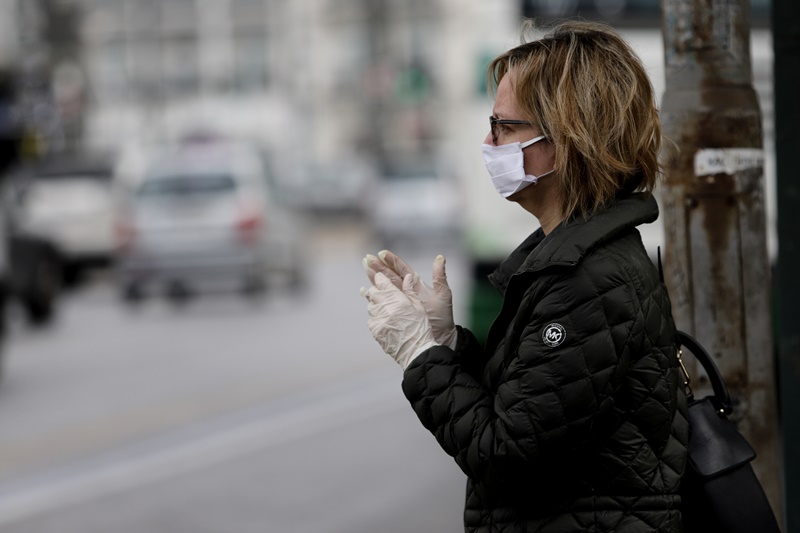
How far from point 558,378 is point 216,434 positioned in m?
7.42

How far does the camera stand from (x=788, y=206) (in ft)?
11.9

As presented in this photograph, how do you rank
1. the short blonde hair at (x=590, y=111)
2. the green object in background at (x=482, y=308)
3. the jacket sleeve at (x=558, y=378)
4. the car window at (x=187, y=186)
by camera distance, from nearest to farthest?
the jacket sleeve at (x=558, y=378) → the short blonde hair at (x=590, y=111) → the green object in background at (x=482, y=308) → the car window at (x=187, y=186)

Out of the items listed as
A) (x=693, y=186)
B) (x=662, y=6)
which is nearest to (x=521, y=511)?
(x=693, y=186)

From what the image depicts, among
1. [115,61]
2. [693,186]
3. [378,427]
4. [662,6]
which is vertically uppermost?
[115,61]

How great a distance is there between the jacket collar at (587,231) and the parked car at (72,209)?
20334 mm

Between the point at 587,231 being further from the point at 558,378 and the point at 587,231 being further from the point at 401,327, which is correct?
the point at 401,327

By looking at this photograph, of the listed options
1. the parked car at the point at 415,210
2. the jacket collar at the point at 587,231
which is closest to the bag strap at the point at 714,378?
the jacket collar at the point at 587,231

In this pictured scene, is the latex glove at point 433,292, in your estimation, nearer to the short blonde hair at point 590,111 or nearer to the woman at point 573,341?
the woman at point 573,341

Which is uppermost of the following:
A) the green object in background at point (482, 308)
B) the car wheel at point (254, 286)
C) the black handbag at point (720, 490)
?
the black handbag at point (720, 490)

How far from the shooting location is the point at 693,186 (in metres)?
3.25

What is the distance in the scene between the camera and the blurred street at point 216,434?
23.4 feet

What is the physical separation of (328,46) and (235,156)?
49.4m

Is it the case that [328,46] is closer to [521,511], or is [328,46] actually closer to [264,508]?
[264,508]

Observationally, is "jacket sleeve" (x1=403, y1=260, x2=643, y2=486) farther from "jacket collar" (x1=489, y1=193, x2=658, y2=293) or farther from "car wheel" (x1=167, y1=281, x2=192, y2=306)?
"car wheel" (x1=167, y1=281, x2=192, y2=306)
